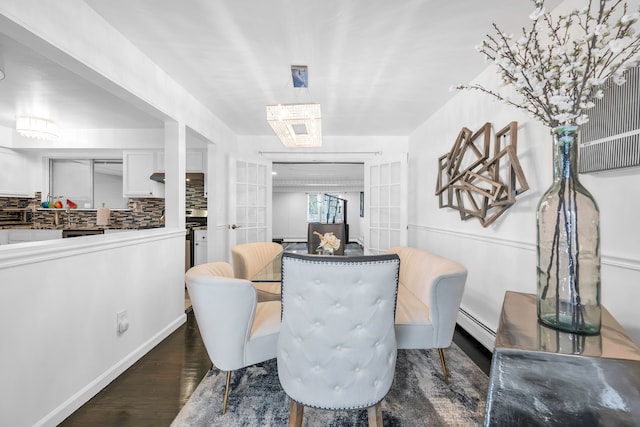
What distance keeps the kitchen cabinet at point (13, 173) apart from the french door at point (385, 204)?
17.7 feet

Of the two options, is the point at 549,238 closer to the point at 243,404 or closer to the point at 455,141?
the point at 243,404

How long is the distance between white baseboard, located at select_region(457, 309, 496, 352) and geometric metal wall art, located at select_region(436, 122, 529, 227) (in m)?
0.90

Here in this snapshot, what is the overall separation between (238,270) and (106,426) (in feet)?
4.27

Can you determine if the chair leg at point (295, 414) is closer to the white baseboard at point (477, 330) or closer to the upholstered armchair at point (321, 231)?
the white baseboard at point (477, 330)

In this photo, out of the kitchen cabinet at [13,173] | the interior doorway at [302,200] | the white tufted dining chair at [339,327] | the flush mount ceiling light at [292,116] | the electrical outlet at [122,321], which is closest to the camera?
the white tufted dining chair at [339,327]

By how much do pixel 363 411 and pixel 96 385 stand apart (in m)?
1.69

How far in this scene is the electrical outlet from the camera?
2055mm

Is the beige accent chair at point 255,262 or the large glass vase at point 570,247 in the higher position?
the large glass vase at point 570,247

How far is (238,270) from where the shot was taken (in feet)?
8.59

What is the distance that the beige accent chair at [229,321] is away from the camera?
1495mm

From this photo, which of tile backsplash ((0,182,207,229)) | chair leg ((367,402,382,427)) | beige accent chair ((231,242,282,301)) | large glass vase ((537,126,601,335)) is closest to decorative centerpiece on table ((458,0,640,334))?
large glass vase ((537,126,601,335))

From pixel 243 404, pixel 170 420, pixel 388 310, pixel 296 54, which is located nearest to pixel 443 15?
pixel 296 54

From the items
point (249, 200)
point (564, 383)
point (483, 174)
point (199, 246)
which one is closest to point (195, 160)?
point (249, 200)

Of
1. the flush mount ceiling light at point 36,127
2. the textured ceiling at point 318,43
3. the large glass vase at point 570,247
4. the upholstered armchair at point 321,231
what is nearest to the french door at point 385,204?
the upholstered armchair at point 321,231
